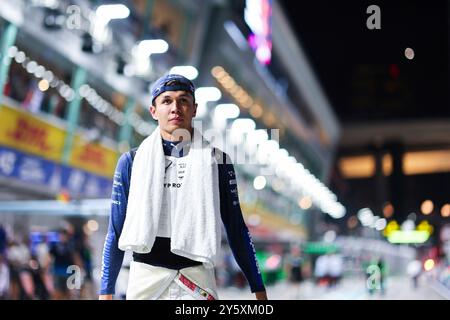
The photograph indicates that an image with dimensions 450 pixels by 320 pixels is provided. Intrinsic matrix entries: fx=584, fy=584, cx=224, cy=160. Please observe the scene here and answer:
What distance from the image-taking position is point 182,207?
221 cm

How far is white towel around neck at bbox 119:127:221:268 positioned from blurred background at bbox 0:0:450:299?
4.05 feet

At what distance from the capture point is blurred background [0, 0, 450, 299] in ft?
14.6

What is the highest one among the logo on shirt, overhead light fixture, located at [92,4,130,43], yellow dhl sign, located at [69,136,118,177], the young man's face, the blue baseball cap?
overhead light fixture, located at [92,4,130,43]

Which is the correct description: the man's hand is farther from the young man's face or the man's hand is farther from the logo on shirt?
the young man's face

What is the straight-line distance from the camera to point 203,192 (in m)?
2.22

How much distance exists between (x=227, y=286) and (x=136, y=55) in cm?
308

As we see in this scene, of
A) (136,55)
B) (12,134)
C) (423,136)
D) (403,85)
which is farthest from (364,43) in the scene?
(12,134)

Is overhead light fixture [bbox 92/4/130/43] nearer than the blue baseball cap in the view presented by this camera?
No

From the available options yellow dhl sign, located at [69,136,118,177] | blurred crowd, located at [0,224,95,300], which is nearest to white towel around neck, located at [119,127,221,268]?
blurred crowd, located at [0,224,95,300]

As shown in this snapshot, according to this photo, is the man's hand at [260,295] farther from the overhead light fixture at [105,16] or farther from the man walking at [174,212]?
the overhead light fixture at [105,16]

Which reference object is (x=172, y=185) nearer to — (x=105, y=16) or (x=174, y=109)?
(x=174, y=109)

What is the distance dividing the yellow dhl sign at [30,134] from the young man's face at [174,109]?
5.63 metres

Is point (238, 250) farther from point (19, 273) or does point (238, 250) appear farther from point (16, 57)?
point (16, 57)

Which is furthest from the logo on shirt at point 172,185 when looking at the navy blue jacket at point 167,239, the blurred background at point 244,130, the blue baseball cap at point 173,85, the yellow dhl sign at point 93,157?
A: the yellow dhl sign at point 93,157
